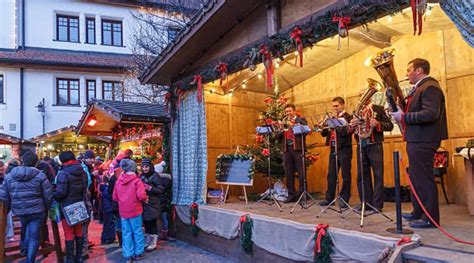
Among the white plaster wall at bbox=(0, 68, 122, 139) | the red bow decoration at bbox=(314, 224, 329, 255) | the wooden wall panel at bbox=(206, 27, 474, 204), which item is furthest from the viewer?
the white plaster wall at bbox=(0, 68, 122, 139)

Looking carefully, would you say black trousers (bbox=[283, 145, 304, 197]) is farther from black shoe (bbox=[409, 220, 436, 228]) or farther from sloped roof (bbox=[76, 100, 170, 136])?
black shoe (bbox=[409, 220, 436, 228])

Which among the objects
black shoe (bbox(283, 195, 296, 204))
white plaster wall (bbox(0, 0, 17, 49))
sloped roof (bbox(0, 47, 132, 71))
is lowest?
black shoe (bbox(283, 195, 296, 204))

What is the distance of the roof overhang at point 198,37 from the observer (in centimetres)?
664

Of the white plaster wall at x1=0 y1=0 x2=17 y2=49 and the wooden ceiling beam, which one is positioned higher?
the white plaster wall at x1=0 y1=0 x2=17 y2=49

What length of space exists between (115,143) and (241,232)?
825 centimetres

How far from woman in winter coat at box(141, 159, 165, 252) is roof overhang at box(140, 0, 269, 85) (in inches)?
79.9

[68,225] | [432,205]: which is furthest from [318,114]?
[68,225]

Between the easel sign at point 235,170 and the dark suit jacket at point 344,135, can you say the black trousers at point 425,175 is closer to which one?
the dark suit jacket at point 344,135

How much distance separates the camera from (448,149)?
7289 millimetres

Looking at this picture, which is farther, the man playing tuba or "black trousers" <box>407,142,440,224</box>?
the man playing tuba

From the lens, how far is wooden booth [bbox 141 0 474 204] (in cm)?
578

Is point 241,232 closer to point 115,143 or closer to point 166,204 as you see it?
point 166,204

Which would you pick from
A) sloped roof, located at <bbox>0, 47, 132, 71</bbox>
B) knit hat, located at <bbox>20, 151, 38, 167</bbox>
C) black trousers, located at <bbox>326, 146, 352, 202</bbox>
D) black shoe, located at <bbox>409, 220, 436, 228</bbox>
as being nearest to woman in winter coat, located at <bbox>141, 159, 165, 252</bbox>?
knit hat, located at <bbox>20, 151, 38, 167</bbox>

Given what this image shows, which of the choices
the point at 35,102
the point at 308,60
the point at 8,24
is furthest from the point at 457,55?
the point at 8,24
